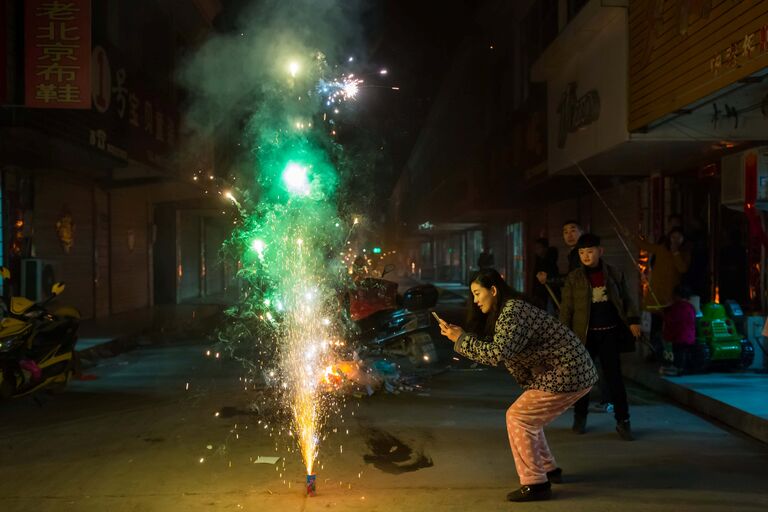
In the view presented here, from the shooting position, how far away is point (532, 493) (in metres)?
4.17

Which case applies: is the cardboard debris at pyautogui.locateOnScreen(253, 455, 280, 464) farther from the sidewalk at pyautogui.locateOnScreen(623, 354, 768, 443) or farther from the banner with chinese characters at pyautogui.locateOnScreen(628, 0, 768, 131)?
the banner with chinese characters at pyautogui.locateOnScreen(628, 0, 768, 131)

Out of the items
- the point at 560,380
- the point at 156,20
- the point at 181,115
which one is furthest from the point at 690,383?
the point at 156,20

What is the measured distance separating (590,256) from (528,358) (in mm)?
1850

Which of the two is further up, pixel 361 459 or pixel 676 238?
pixel 676 238

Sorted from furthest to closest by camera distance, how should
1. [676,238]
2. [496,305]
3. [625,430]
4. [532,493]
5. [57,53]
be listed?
[57,53] → [676,238] → [625,430] → [532,493] → [496,305]

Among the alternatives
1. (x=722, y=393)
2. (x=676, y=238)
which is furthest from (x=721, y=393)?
(x=676, y=238)

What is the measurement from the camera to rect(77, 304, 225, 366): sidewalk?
453 inches

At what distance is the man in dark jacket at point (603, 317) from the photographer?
5598 millimetres

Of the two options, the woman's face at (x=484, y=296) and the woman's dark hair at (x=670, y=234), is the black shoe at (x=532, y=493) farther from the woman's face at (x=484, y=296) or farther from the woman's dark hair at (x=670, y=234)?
the woman's dark hair at (x=670, y=234)

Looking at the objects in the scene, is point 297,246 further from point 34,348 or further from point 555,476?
point 555,476

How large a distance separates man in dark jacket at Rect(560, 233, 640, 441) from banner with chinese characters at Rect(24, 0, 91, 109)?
7.63m

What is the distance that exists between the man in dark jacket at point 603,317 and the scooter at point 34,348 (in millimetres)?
5494

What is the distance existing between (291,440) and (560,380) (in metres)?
2.62

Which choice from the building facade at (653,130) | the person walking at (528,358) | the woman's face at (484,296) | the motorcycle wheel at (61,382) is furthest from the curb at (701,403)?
the motorcycle wheel at (61,382)
